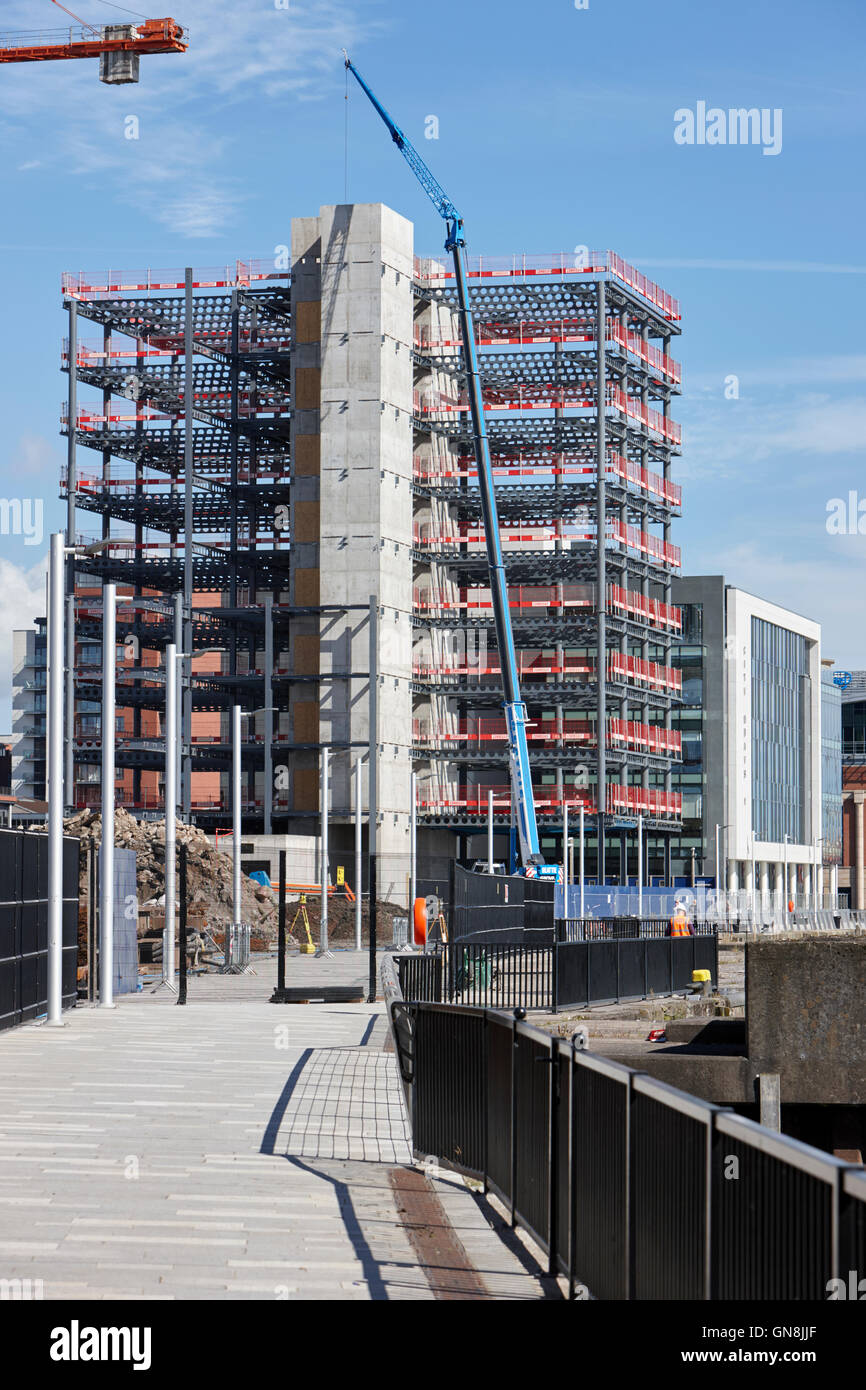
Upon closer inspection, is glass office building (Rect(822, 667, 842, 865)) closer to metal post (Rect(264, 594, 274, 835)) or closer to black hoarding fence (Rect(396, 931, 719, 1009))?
metal post (Rect(264, 594, 274, 835))

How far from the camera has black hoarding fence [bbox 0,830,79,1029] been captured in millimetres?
22641

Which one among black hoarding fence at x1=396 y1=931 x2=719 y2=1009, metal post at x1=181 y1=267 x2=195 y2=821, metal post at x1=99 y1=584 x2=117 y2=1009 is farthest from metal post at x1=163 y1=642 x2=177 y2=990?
metal post at x1=181 y1=267 x2=195 y2=821

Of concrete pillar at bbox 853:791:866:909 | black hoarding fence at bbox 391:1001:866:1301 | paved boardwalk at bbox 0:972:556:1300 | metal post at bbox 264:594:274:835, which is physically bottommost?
concrete pillar at bbox 853:791:866:909

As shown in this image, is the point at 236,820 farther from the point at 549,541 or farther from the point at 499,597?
the point at 549,541

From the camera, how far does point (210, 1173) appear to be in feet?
40.1

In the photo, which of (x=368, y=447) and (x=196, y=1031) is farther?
(x=368, y=447)

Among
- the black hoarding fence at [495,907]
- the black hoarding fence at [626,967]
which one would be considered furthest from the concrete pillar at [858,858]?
the black hoarding fence at [626,967]

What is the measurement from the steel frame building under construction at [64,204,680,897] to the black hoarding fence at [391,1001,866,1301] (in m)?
77.8

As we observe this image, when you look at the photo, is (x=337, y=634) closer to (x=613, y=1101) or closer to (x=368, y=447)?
(x=368, y=447)

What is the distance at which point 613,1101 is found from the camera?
812 cm

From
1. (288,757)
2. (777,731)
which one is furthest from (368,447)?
(777,731)

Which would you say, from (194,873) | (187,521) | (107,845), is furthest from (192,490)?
(107,845)

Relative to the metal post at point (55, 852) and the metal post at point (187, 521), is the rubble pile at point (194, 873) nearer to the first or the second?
the metal post at point (55, 852)
